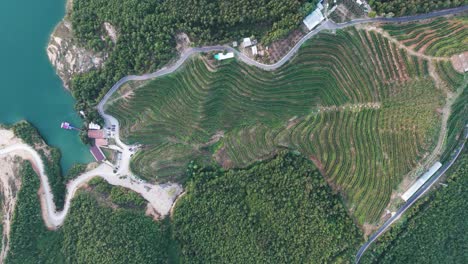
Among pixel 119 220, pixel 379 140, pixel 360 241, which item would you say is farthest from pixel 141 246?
pixel 379 140

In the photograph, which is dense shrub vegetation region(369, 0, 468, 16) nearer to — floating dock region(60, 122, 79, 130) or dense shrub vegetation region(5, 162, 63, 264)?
floating dock region(60, 122, 79, 130)

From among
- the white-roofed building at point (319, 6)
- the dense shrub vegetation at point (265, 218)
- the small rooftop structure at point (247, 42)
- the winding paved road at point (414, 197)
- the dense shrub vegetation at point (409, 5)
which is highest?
the small rooftop structure at point (247, 42)

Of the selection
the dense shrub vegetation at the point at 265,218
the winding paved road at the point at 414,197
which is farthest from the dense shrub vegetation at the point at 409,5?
the dense shrub vegetation at the point at 265,218

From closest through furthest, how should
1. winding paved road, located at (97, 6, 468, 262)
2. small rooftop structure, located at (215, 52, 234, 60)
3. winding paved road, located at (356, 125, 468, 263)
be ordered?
winding paved road, located at (97, 6, 468, 262) → winding paved road, located at (356, 125, 468, 263) → small rooftop structure, located at (215, 52, 234, 60)

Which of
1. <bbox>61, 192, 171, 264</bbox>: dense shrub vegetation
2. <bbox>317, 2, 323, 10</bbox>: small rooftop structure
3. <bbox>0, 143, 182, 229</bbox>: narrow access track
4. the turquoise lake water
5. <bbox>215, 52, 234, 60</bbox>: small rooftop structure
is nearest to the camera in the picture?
<bbox>317, 2, 323, 10</bbox>: small rooftop structure

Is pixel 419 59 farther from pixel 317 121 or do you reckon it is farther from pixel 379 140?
pixel 317 121

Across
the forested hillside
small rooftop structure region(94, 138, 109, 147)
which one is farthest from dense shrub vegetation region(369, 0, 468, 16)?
small rooftop structure region(94, 138, 109, 147)

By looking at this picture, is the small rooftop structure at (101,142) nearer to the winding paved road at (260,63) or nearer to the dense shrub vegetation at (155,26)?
the winding paved road at (260,63)
